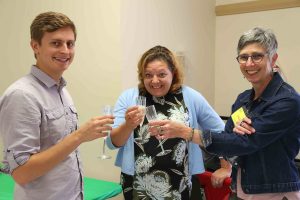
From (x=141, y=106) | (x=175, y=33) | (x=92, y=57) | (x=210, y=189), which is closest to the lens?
(x=141, y=106)

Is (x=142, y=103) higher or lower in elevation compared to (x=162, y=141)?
higher

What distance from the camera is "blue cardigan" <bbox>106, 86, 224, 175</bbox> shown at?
2.03 metres

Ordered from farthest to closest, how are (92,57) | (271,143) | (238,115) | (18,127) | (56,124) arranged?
(92,57) < (238,115) < (271,143) < (56,124) < (18,127)

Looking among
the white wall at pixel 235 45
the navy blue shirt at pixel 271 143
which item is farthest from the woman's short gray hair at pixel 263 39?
the white wall at pixel 235 45

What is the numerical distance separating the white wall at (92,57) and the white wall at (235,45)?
2.00m

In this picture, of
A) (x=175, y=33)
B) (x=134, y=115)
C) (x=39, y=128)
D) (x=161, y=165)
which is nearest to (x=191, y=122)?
(x=161, y=165)

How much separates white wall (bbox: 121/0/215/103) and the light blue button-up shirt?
53.1 inches

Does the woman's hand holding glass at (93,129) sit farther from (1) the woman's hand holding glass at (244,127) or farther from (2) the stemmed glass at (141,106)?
(1) the woman's hand holding glass at (244,127)

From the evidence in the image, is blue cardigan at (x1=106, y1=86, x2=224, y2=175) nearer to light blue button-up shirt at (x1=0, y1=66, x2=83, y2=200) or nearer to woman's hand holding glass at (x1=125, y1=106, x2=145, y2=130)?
woman's hand holding glass at (x1=125, y1=106, x2=145, y2=130)

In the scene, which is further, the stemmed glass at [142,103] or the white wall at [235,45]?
the white wall at [235,45]

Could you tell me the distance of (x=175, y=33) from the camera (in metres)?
3.56

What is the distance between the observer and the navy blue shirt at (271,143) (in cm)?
147

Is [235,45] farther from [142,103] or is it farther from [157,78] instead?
[142,103]

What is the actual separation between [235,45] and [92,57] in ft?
6.95
